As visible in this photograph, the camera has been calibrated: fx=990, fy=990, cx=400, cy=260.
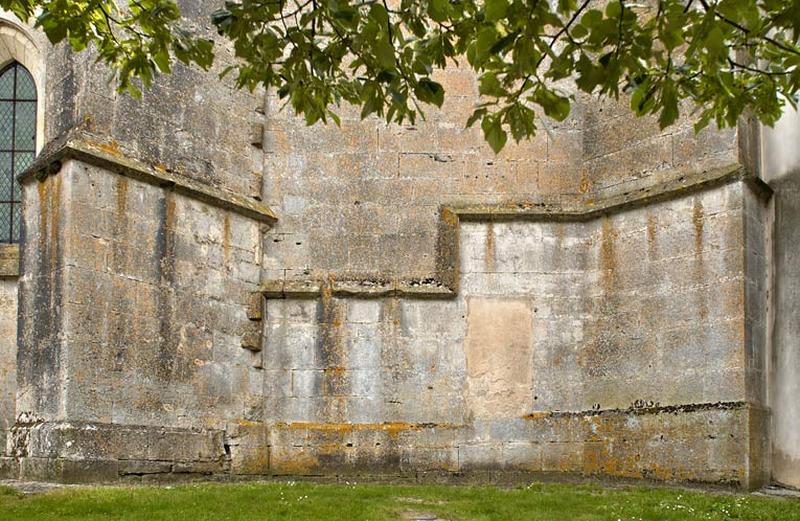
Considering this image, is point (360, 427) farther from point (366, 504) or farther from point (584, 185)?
point (584, 185)

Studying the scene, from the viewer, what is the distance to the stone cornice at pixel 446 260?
1154 centimetres

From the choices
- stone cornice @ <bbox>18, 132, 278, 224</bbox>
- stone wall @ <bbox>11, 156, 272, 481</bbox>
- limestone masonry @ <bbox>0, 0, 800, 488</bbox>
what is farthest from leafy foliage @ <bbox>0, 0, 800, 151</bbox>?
limestone masonry @ <bbox>0, 0, 800, 488</bbox>

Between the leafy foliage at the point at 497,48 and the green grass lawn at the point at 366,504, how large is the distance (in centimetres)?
372

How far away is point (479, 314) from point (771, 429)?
3.41 meters

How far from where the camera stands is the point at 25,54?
12016mm

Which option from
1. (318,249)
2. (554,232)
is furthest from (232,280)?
(554,232)

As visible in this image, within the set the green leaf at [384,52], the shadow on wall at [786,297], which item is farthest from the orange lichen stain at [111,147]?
the shadow on wall at [786,297]

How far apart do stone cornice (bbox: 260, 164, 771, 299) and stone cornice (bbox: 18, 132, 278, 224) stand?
1329mm

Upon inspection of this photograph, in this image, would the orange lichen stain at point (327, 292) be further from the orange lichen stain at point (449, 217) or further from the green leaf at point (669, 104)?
the green leaf at point (669, 104)

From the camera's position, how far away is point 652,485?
405 inches

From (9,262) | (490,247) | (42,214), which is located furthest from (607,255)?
(9,262)

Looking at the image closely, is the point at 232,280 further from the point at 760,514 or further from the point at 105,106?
the point at 760,514

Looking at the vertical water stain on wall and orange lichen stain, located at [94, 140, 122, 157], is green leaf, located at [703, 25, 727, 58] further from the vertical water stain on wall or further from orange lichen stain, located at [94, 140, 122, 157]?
the vertical water stain on wall

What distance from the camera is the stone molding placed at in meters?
11.3
